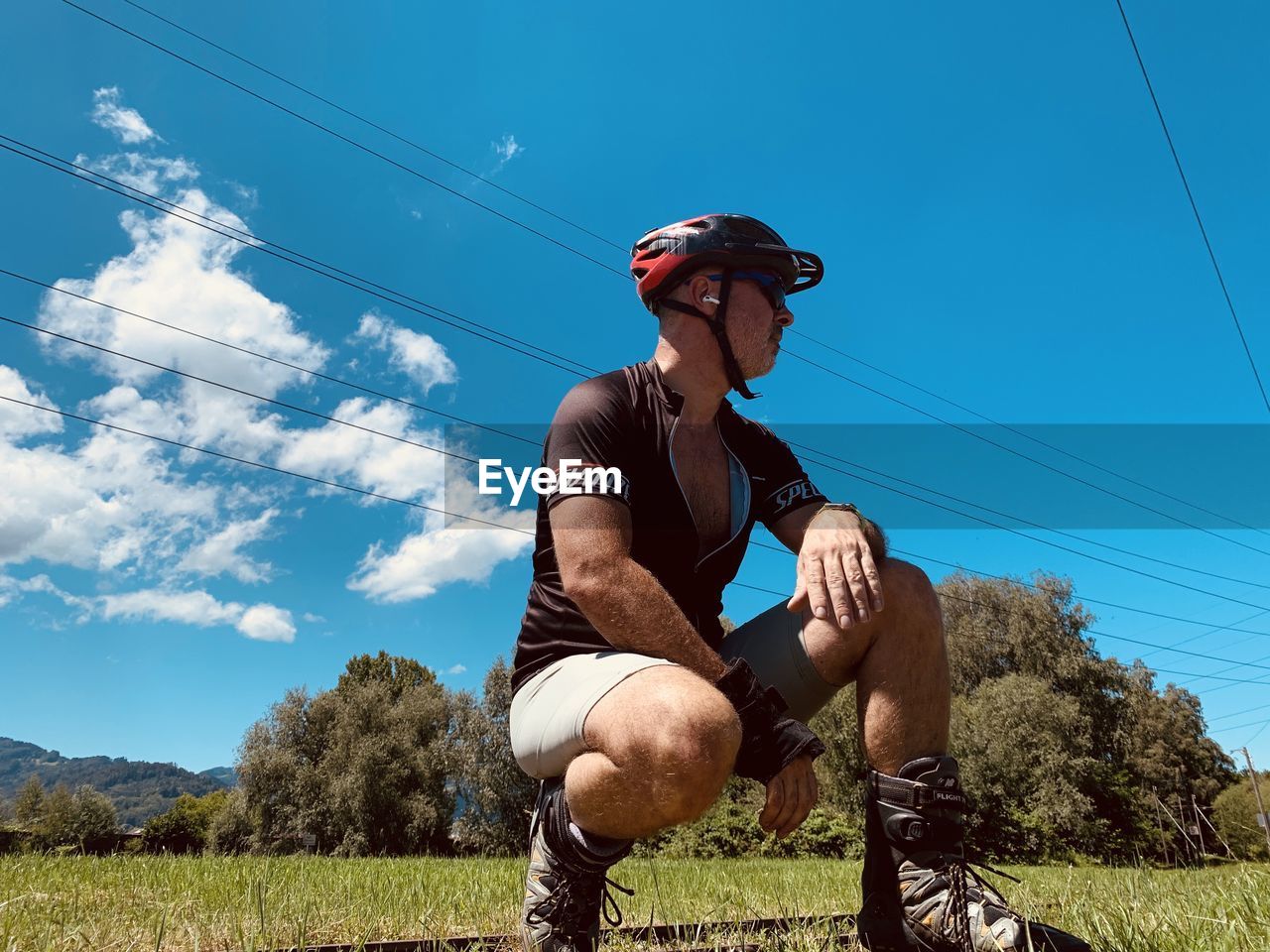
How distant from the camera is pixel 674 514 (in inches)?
112

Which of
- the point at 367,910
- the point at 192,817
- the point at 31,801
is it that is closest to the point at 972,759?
the point at 367,910

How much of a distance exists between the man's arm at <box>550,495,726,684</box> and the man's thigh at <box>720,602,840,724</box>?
0.38 metres

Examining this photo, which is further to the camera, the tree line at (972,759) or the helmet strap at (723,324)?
the tree line at (972,759)

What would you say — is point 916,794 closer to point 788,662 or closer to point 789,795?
point 789,795

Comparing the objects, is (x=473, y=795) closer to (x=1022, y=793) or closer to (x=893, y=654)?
(x=1022, y=793)

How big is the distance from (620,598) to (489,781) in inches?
1869

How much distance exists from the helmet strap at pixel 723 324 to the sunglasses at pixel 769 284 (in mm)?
44

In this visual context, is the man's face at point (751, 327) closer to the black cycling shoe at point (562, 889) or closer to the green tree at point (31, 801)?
the black cycling shoe at point (562, 889)

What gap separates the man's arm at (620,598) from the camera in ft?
7.35

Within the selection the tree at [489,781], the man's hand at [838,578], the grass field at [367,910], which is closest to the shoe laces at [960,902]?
the grass field at [367,910]

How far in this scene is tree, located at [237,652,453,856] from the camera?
46.1m

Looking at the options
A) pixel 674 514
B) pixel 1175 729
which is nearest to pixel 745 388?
pixel 674 514

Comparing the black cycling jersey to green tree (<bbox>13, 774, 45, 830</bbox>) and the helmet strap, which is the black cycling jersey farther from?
green tree (<bbox>13, 774, 45, 830</bbox>)

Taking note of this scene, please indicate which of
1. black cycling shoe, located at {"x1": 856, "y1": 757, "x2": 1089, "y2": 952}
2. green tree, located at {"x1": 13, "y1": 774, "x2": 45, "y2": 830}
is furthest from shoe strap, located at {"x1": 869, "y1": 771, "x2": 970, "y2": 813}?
green tree, located at {"x1": 13, "y1": 774, "x2": 45, "y2": 830}
